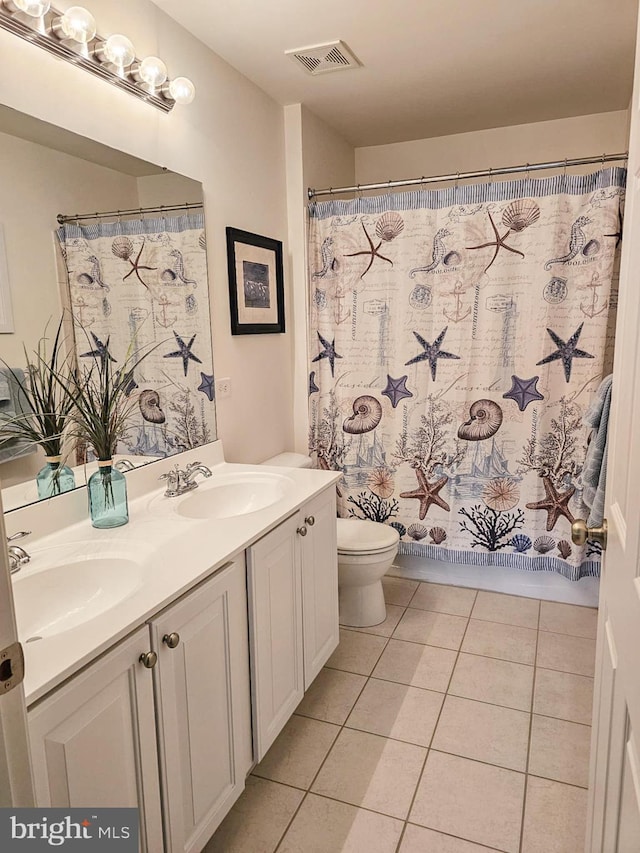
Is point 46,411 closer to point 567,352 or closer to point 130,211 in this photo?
point 130,211

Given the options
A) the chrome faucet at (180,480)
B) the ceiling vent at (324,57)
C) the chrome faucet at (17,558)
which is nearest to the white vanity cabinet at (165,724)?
the chrome faucet at (17,558)

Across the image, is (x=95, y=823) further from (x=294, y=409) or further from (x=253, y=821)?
(x=294, y=409)

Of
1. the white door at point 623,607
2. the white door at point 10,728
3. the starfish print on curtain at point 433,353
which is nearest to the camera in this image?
the white door at point 10,728

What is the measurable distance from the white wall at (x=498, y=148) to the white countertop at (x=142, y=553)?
234 cm

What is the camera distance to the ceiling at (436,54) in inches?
81.4

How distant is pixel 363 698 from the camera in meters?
2.22

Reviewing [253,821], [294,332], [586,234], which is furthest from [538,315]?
[253,821]

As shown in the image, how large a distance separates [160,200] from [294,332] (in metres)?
1.16

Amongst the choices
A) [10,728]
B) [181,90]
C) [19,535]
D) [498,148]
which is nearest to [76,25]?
[181,90]

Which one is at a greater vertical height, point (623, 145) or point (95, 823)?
point (623, 145)

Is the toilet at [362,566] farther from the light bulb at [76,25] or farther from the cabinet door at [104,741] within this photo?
the light bulb at [76,25]

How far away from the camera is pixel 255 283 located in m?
2.69

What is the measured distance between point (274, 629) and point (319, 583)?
1.24ft

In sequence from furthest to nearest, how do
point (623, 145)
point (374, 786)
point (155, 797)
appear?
1. point (623, 145)
2. point (374, 786)
3. point (155, 797)
